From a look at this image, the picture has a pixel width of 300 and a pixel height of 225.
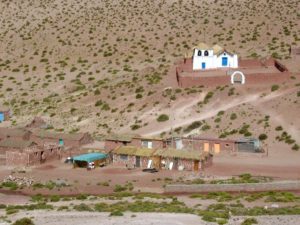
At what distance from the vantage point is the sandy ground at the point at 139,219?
38912mm

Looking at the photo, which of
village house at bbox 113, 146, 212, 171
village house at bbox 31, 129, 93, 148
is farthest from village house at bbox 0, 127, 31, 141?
village house at bbox 113, 146, 212, 171

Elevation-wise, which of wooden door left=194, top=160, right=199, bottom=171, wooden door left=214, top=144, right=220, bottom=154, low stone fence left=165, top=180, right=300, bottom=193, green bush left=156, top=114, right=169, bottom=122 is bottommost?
low stone fence left=165, top=180, right=300, bottom=193

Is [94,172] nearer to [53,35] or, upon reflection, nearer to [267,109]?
[267,109]

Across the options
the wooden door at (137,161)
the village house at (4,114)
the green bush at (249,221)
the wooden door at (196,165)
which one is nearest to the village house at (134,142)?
the wooden door at (137,161)

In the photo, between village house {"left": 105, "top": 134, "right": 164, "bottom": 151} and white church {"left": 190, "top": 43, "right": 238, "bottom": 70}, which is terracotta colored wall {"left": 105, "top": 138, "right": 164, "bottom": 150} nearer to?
village house {"left": 105, "top": 134, "right": 164, "bottom": 151}

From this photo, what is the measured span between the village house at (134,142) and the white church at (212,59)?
23945 mm

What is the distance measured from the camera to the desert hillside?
245ft

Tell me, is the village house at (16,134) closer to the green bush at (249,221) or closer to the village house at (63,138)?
the village house at (63,138)

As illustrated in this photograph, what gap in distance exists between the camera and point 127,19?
122 metres

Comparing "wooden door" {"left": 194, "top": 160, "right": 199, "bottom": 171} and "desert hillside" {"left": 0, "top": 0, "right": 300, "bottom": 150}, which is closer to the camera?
"wooden door" {"left": 194, "top": 160, "right": 199, "bottom": 171}

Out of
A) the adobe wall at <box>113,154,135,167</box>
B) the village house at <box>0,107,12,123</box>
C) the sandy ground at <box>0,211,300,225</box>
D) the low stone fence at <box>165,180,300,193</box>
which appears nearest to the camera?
the sandy ground at <box>0,211,300,225</box>

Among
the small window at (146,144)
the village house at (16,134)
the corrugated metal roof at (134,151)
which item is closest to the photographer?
the corrugated metal roof at (134,151)

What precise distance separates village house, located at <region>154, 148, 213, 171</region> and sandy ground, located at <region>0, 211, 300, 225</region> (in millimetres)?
19272

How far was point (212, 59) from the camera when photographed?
88.2 m
